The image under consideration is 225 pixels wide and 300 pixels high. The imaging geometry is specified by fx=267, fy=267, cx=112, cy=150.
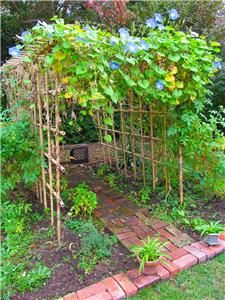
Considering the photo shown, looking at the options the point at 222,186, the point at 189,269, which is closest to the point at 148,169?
the point at 222,186

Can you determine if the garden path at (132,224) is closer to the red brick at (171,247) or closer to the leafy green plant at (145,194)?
the red brick at (171,247)

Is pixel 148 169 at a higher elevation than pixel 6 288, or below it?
higher

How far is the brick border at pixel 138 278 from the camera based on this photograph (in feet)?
5.40

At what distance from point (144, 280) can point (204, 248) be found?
0.61m

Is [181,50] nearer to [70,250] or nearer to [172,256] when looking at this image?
[172,256]

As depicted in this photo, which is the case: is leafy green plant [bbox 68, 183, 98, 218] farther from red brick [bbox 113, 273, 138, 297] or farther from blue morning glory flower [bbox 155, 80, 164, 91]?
blue morning glory flower [bbox 155, 80, 164, 91]

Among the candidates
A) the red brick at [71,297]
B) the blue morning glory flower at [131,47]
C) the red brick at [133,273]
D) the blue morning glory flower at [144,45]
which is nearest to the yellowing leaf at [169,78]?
the blue morning glory flower at [144,45]

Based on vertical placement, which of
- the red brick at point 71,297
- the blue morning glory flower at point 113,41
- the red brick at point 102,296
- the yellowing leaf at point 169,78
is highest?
the blue morning glory flower at point 113,41

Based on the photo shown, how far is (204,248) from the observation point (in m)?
2.08

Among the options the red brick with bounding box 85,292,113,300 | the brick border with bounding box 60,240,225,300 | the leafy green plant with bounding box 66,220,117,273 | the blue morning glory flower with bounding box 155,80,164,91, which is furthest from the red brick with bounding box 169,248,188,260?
the blue morning glory flower with bounding box 155,80,164,91

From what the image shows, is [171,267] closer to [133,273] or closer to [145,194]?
[133,273]

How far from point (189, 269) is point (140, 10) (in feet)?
17.8

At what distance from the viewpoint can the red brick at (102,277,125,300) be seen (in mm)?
1641

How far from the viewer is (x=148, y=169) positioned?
3.34 metres
